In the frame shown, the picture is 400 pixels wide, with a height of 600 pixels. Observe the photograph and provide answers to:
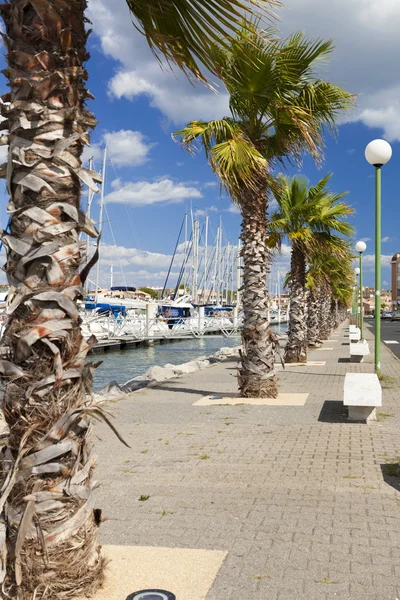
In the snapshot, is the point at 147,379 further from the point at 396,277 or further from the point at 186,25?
the point at 396,277

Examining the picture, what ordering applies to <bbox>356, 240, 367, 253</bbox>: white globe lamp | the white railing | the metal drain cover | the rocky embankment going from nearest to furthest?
the metal drain cover < the rocky embankment < <bbox>356, 240, 367, 253</bbox>: white globe lamp < the white railing

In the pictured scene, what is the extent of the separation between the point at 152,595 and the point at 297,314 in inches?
665

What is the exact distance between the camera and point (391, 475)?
6.45 meters

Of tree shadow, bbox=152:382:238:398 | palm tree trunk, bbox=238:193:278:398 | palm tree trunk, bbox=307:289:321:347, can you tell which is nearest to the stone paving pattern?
palm tree trunk, bbox=238:193:278:398

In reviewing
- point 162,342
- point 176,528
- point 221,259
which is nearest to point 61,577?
point 176,528

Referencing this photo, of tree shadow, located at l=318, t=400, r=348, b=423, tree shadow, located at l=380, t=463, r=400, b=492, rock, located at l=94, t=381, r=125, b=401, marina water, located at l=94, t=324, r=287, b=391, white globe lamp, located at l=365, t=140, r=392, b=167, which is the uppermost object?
white globe lamp, located at l=365, t=140, r=392, b=167

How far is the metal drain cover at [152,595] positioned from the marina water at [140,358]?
1645cm

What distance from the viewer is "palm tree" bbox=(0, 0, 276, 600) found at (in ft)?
11.3

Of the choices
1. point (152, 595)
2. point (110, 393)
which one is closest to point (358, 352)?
point (110, 393)

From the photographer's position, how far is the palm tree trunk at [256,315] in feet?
39.4

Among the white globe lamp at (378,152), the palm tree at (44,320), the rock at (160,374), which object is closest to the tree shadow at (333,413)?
the white globe lamp at (378,152)

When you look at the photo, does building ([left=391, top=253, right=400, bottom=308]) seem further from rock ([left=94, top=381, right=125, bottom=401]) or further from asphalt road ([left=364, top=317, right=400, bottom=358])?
rock ([left=94, top=381, right=125, bottom=401])

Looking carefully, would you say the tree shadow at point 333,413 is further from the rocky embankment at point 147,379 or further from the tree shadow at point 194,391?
the rocky embankment at point 147,379

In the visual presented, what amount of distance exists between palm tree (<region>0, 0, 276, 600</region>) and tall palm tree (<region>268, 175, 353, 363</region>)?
602 inches
